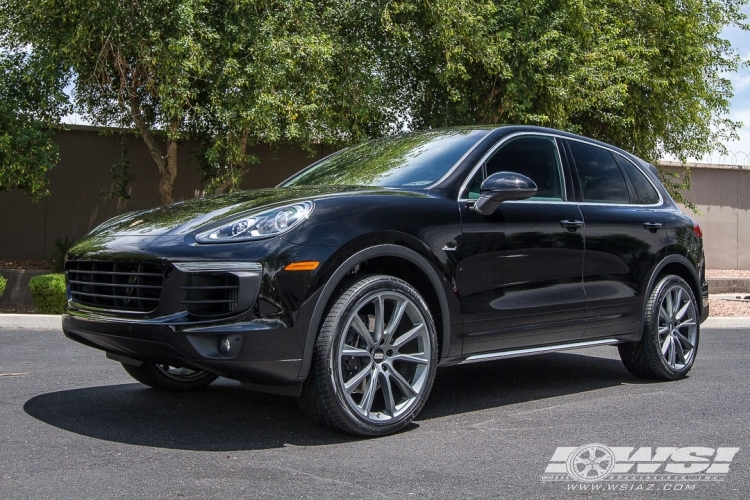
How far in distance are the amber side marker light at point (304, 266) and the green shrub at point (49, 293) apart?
899 cm

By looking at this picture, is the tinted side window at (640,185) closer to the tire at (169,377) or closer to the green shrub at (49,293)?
the tire at (169,377)

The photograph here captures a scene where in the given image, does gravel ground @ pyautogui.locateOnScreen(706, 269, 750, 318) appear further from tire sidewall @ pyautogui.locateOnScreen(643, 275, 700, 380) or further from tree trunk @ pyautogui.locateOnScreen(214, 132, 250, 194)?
tree trunk @ pyautogui.locateOnScreen(214, 132, 250, 194)

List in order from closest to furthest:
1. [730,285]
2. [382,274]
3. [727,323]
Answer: [382,274] < [727,323] < [730,285]

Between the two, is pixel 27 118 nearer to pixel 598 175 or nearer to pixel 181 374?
pixel 181 374

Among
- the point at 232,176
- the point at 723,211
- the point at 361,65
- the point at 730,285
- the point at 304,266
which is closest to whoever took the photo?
the point at 304,266

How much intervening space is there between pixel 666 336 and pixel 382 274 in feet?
9.28

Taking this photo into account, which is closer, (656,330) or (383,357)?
(383,357)

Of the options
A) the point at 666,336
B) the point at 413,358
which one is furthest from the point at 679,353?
the point at 413,358

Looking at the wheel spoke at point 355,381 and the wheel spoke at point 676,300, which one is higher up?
the wheel spoke at point 676,300

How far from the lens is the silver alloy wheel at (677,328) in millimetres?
6758

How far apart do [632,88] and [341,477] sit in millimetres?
17334

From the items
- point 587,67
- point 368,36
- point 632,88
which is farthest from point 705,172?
point 368,36

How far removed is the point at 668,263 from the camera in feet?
22.1

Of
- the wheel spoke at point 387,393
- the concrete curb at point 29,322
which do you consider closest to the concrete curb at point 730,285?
the concrete curb at point 29,322
